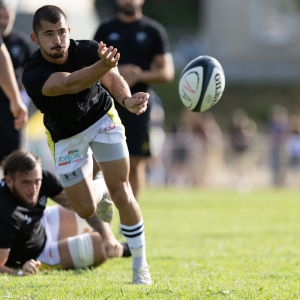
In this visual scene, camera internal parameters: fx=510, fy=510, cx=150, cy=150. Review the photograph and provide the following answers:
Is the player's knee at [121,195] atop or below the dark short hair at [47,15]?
below

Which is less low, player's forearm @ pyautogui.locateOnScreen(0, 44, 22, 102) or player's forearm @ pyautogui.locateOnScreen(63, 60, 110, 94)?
player's forearm @ pyautogui.locateOnScreen(63, 60, 110, 94)

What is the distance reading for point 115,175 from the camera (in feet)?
13.3

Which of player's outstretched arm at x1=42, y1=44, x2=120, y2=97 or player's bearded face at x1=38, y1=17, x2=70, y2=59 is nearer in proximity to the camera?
player's outstretched arm at x1=42, y1=44, x2=120, y2=97

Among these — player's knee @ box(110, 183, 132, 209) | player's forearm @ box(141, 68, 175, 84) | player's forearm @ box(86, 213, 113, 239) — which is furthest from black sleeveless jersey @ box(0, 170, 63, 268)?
player's forearm @ box(141, 68, 175, 84)

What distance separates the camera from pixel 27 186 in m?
4.39

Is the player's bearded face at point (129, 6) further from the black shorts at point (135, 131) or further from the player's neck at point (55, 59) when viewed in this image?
the player's neck at point (55, 59)

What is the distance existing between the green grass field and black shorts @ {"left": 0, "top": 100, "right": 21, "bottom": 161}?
182 cm

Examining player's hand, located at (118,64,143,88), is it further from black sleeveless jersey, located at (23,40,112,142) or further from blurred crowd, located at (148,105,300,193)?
blurred crowd, located at (148,105,300,193)

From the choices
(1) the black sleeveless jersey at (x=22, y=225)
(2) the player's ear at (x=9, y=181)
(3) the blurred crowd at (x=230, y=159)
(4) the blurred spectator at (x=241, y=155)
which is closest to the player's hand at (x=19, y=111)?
(1) the black sleeveless jersey at (x=22, y=225)

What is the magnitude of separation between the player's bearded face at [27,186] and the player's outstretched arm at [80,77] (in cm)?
96

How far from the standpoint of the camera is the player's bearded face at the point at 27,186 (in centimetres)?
438

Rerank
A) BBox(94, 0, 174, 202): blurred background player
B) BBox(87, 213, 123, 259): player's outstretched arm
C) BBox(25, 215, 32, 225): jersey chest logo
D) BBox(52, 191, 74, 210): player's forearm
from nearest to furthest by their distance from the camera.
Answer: BBox(87, 213, 123, 259): player's outstretched arm, BBox(25, 215, 32, 225): jersey chest logo, BBox(52, 191, 74, 210): player's forearm, BBox(94, 0, 174, 202): blurred background player

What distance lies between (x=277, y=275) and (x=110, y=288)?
5.00 feet

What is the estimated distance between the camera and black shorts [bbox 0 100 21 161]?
19.7 feet
